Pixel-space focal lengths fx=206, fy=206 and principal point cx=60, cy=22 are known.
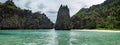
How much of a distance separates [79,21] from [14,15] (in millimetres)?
45185

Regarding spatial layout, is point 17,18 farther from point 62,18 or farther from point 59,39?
point 59,39

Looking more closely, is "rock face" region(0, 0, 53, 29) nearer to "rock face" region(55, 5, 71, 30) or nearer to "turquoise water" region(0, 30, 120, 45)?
"rock face" region(55, 5, 71, 30)

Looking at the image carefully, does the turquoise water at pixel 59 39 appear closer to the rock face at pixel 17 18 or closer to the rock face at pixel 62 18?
the rock face at pixel 17 18

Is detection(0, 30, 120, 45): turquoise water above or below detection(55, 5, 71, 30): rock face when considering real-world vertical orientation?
below

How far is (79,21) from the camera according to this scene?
479ft

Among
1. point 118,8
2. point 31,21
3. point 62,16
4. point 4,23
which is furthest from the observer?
point 31,21

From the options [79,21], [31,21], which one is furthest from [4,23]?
[79,21]

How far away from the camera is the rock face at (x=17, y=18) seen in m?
131

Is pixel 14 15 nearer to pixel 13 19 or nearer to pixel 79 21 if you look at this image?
pixel 13 19

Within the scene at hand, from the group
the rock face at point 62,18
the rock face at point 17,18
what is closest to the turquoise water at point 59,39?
the rock face at point 17,18

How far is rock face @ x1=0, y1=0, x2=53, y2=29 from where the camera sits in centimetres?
13138

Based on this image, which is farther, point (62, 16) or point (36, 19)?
point (36, 19)

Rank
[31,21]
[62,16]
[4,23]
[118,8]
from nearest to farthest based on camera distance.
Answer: [118,8]
[4,23]
[62,16]
[31,21]

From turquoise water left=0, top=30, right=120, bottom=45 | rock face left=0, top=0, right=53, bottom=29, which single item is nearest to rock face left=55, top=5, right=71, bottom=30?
rock face left=0, top=0, right=53, bottom=29
